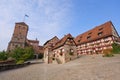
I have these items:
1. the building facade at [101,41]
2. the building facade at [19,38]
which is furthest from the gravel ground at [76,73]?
the building facade at [19,38]

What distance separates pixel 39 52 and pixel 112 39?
42.7m

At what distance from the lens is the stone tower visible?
59.6 meters

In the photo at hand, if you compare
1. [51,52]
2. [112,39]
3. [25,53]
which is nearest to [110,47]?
[112,39]

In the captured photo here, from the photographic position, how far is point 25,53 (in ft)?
118

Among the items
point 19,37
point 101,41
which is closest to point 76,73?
point 101,41

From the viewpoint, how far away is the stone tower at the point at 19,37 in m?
59.6

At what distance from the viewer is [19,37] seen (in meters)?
62.0

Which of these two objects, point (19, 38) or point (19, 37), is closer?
point (19, 38)

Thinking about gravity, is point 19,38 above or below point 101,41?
above

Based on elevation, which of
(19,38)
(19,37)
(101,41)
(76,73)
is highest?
(19,37)

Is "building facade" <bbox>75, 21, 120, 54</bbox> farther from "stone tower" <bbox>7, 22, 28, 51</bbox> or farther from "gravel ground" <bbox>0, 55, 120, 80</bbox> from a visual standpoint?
"stone tower" <bbox>7, 22, 28, 51</bbox>

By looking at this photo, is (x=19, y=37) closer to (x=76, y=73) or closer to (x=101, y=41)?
(x=101, y=41)

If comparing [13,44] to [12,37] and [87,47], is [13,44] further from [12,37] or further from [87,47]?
[87,47]

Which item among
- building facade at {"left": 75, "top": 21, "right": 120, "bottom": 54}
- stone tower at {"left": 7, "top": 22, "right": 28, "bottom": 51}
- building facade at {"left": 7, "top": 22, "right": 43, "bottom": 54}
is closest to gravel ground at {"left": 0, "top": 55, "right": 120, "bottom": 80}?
building facade at {"left": 75, "top": 21, "right": 120, "bottom": 54}
